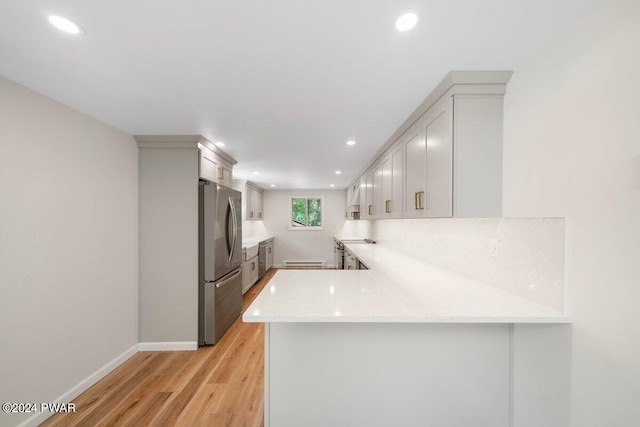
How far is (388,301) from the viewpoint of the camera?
4.77 ft

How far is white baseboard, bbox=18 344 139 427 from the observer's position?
1793 mm

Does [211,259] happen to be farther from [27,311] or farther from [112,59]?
[112,59]

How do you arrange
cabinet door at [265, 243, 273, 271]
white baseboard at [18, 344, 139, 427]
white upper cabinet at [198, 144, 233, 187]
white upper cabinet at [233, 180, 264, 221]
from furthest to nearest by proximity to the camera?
cabinet door at [265, 243, 273, 271] → white upper cabinet at [233, 180, 264, 221] → white upper cabinet at [198, 144, 233, 187] → white baseboard at [18, 344, 139, 427]

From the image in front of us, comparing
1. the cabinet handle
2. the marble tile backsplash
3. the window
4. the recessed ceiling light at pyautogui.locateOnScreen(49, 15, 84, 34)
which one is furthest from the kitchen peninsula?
the window

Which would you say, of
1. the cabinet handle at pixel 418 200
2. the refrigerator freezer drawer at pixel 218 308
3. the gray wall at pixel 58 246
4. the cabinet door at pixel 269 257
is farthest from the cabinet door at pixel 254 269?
the cabinet handle at pixel 418 200

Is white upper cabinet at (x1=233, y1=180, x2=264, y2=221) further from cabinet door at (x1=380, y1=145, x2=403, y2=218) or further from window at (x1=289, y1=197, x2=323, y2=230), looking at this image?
cabinet door at (x1=380, y1=145, x2=403, y2=218)

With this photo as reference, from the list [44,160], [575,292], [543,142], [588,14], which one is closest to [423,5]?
[588,14]

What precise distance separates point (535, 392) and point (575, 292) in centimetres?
59

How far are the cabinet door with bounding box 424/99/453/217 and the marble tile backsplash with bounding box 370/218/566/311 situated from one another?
1.32ft

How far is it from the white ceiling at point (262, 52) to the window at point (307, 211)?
17.2 feet

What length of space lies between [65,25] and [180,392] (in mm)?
2606

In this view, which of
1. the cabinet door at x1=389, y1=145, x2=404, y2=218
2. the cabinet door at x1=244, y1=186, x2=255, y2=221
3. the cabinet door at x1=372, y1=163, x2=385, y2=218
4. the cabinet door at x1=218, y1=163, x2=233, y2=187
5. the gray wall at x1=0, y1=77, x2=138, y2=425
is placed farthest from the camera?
the cabinet door at x1=244, y1=186, x2=255, y2=221

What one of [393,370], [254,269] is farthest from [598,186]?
[254,269]

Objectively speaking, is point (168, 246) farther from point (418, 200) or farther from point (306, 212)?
point (306, 212)
